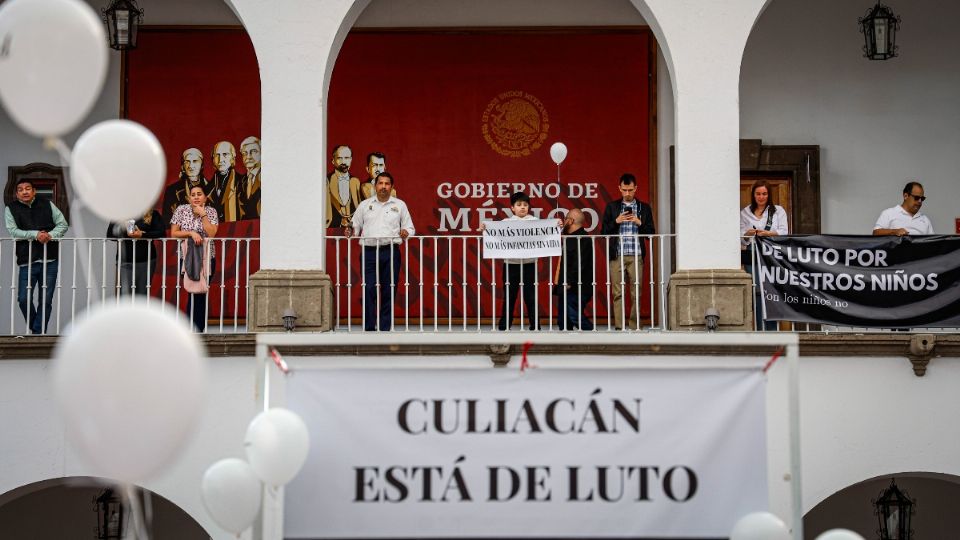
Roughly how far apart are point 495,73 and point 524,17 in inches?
26.5

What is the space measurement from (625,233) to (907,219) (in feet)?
8.64

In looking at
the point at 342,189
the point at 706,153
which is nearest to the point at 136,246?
the point at 342,189

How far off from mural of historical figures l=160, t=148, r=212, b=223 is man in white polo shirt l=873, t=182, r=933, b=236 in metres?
6.94

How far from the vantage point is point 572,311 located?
567 inches

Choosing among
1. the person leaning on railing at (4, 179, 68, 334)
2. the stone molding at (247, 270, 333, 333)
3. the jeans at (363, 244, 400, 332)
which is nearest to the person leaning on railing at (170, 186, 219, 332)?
the stone molding at (247, 270, 333, 333)

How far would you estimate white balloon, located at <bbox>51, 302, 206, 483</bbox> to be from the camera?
6262 mm

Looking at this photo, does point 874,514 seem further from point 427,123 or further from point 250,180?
point 250,180

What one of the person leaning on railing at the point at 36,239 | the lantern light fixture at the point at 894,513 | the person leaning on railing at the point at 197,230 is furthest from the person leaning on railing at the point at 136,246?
the lantern light fixture at the point at 894,513

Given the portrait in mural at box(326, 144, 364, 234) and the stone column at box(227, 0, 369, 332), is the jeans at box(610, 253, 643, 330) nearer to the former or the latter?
the stone column at box(227, 0, 369, 332)

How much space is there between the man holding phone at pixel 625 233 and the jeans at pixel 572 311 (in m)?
0.34

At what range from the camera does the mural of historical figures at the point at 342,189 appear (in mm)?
16375

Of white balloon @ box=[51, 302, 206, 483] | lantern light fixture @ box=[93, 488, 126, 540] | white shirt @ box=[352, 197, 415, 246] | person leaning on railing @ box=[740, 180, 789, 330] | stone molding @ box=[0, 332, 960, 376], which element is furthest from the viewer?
lantern light fixture @ box=[93, 488, 126, 540]

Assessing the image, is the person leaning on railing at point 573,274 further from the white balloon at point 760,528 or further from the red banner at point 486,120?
the white balloon at point 760,528

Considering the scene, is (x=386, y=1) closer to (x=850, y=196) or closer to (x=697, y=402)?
(x=850, y=196)
